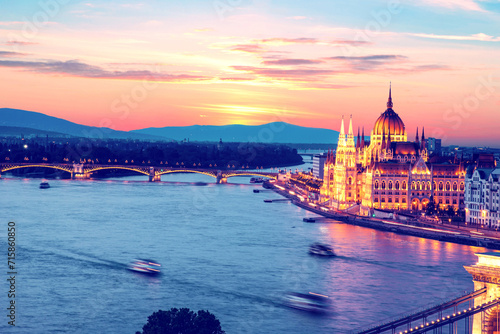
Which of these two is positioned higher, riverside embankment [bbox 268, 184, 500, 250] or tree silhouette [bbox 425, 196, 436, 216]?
tree silhouette [bbox 425, 196, 436, 216]

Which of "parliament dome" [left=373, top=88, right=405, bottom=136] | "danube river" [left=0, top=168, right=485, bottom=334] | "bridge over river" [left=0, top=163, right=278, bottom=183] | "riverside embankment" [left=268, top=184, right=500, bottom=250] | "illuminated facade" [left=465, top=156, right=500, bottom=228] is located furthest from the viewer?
"bridge over river" [left=0, top=163, right=278, bottom=183]

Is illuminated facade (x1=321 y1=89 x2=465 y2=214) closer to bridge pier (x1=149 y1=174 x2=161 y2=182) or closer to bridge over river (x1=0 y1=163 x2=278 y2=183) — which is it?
bridge over river (x1=0 y1=163 x2=278 y2=183)

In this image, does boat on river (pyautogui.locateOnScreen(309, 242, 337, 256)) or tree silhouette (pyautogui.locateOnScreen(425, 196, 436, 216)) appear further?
tree silhouette (pyautogui.locateOnScreen(425, 196, 436, 216))

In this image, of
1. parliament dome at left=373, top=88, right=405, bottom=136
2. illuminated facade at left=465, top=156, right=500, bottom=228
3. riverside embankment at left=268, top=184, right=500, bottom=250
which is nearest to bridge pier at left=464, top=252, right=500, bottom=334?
riverside embankment at left=268, top=184, right=500, bottom=250

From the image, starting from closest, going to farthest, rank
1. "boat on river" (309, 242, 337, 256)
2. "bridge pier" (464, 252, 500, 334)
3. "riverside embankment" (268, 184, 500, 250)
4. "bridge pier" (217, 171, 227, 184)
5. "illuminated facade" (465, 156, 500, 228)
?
"bridge pier" (464, 252, 500, 334), "boat on river" (309, 242, 337, 256), "riverside embankment" (268, 184, 500, 250), "illuminated facade" (465, 156, 500, 228), "bridge pier" (217, 171, 227, 184)

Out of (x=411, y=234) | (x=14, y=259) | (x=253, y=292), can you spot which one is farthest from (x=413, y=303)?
(x=411, y=234)

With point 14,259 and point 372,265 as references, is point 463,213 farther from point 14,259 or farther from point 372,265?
point 14,259

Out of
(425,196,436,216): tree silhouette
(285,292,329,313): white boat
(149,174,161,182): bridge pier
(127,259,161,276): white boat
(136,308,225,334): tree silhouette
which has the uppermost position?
(149,174,161,182): bridge pier
